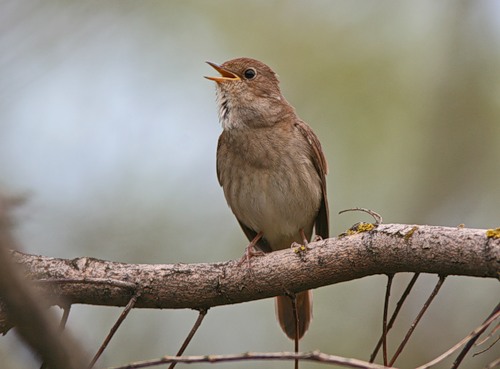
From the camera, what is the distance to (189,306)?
13.5 ft

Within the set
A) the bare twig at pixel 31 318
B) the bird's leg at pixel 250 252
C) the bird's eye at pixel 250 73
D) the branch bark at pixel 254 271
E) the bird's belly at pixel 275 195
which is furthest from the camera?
the bird's eye at pixel 250 73

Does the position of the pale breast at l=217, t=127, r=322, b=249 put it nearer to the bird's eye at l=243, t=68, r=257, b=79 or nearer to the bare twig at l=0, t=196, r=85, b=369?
Answer: the bird's eye at l=243, t=68, r=257, b=79

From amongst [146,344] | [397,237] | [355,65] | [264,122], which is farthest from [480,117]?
[397,237]

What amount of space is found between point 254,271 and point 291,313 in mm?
1930

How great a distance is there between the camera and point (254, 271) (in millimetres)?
4145

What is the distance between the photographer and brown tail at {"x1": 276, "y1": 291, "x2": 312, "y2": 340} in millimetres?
5973

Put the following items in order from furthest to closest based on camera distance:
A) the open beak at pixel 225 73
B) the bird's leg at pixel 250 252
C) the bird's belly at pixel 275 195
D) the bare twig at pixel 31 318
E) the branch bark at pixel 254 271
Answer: the open beak at pixel 225 73, the bird's belly at pixel 275 195, the bird's leg at pixel 250 252, the branch bark at pixel 254 271, the bare twig at pixel 31 318

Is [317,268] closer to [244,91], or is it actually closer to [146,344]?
[244,91]

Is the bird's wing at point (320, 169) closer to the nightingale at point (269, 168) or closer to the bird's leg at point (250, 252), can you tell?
the nightingale at point (269, 168)

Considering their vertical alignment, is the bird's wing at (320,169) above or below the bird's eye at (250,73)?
below

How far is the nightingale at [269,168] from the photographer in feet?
19.6

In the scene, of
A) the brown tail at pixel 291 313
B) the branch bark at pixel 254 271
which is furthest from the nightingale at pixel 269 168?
the branch bark at pixel 254 271

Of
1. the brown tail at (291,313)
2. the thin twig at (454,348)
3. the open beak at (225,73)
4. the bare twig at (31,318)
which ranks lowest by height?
the bare twig at (31,318)

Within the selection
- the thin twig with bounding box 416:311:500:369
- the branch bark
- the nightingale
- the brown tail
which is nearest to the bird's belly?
the nightingale
